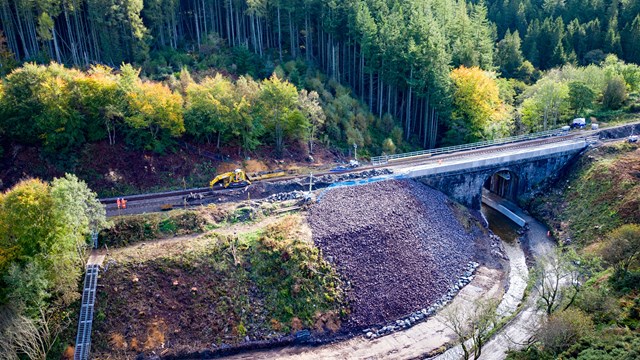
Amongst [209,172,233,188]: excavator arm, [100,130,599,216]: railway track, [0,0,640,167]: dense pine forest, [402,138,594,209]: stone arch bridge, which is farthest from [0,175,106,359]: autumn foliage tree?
[402,138,594,209]: stone arch bridge

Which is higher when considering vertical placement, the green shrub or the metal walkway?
the green shrub

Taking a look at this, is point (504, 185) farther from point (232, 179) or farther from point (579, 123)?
point (232, 179)

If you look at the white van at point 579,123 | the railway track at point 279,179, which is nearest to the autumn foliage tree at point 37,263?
the railway track at point 279,179

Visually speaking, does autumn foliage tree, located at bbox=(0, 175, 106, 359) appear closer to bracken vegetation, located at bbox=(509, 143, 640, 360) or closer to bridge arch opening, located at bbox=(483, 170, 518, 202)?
bracken vegetation, located at bbox=(509, 143, 640, 360)

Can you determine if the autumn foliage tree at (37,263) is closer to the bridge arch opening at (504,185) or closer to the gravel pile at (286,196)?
the gravel pile at (286,196)

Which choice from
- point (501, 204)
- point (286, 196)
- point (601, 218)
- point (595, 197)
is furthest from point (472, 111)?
point (286, 196)
